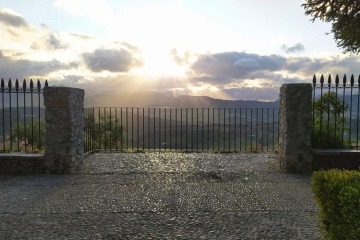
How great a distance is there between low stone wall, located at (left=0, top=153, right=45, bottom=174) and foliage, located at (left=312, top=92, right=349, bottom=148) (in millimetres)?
6632

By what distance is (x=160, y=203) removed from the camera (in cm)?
602

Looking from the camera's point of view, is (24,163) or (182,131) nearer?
(24,163)

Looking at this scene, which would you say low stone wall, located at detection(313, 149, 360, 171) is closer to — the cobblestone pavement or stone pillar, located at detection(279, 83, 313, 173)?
stone pillar, located at detection(279, 83, 313, 173)

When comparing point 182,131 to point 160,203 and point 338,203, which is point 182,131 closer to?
point 160,203

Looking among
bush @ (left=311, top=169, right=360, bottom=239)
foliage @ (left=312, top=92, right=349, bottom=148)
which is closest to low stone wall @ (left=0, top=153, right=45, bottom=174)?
bush @ (left=311, top=169, right=360, bottom=239)

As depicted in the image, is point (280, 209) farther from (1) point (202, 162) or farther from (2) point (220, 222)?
(1) point (202, 162)

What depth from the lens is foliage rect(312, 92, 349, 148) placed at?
9.72 m

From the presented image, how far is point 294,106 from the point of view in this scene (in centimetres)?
867

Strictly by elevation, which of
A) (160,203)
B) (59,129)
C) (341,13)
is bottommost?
(160,203)

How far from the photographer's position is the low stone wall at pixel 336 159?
351 inches

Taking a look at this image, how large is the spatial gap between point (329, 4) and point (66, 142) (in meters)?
6.82

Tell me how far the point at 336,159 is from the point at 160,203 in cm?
493

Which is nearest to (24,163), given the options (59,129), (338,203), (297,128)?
(59,129)

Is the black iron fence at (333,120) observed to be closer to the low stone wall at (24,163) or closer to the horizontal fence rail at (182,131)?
the horizontal fence rail at (182,131)
